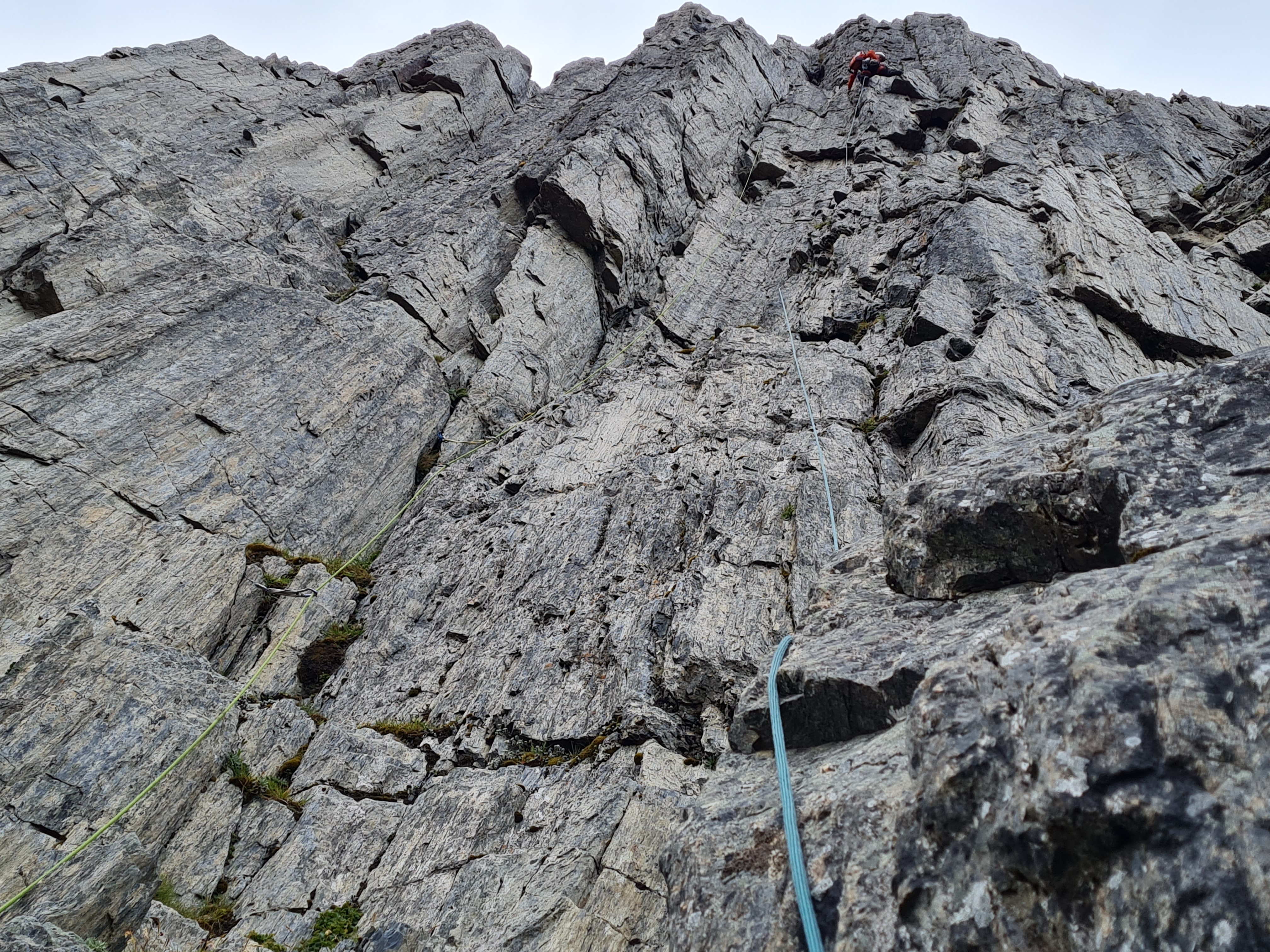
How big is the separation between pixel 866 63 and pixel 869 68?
0.88 feet

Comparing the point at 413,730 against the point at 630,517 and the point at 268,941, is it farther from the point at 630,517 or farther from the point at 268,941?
the point at 630,517

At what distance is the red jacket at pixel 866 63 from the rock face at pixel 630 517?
2.41m

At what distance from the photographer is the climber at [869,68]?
112 feet

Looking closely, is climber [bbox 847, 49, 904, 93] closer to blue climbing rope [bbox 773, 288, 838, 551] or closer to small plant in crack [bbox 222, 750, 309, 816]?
blue climbing rope [bbox 773, 288, 838, 551]

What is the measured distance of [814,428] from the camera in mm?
15914

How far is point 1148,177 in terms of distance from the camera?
83.6 ft

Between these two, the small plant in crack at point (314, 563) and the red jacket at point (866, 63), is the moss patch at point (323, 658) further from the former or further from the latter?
the red jacket at point (866, 63)

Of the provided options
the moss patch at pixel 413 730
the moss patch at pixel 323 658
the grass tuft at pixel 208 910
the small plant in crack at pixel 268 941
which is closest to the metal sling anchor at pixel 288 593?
the moss patch at pixel 323 658

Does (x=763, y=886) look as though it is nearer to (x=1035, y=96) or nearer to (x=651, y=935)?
(x=651, y=935)

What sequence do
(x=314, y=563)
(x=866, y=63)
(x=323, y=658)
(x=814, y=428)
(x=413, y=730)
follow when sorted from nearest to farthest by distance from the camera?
(x=413, y=730), (x=323, y=658), (x=314, y=563), (x=814, y=428), (x=866, y=63)

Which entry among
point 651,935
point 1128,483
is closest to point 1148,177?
point 1128,483

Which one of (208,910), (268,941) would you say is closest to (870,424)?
(268,941)

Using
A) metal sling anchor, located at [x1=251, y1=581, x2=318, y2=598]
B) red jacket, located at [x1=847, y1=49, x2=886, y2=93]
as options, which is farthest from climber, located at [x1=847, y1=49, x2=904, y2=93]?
metal sling anchor, located at [x1=251, y1=581, x2=318, y2=598]

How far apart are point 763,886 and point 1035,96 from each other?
3561 cm
